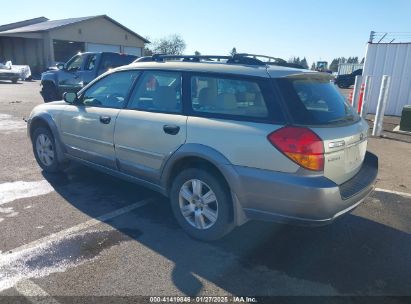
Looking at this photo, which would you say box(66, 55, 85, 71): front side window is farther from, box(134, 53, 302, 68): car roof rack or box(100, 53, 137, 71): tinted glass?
box(134, 53, 302, 68): car roof rack

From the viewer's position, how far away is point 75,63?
38.9 feet

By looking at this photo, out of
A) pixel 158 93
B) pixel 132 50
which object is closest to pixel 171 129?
pixel 158 93

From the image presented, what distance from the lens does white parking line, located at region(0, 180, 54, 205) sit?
4.55m

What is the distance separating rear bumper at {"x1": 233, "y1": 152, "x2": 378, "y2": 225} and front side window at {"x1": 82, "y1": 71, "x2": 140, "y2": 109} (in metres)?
1.90

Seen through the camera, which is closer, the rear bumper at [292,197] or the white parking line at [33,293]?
the white parking line at [33,293]

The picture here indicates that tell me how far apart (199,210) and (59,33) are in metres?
36.6

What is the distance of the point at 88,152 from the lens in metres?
4.68

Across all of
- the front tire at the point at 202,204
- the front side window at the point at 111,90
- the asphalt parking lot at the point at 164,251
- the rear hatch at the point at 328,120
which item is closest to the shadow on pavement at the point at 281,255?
the asphalt parking lot at the point at 164,251

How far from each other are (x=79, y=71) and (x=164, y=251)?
9.54 meters

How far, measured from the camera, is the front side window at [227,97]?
322 cm

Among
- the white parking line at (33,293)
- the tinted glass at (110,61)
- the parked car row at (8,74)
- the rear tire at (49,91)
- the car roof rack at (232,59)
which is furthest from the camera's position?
the parked car row at (8,74)

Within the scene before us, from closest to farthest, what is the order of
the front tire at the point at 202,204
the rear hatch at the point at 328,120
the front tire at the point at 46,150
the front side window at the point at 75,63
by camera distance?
the rear hatch at the point at 328,120 → the front tire at the point at 202,204 → the front tire at the point at 46,150 → the front side window at the point at 75,63

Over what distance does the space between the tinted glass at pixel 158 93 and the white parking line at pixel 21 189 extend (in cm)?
184

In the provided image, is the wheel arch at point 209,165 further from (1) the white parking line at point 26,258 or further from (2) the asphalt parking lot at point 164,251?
(1) the white parking line at point 26,258
